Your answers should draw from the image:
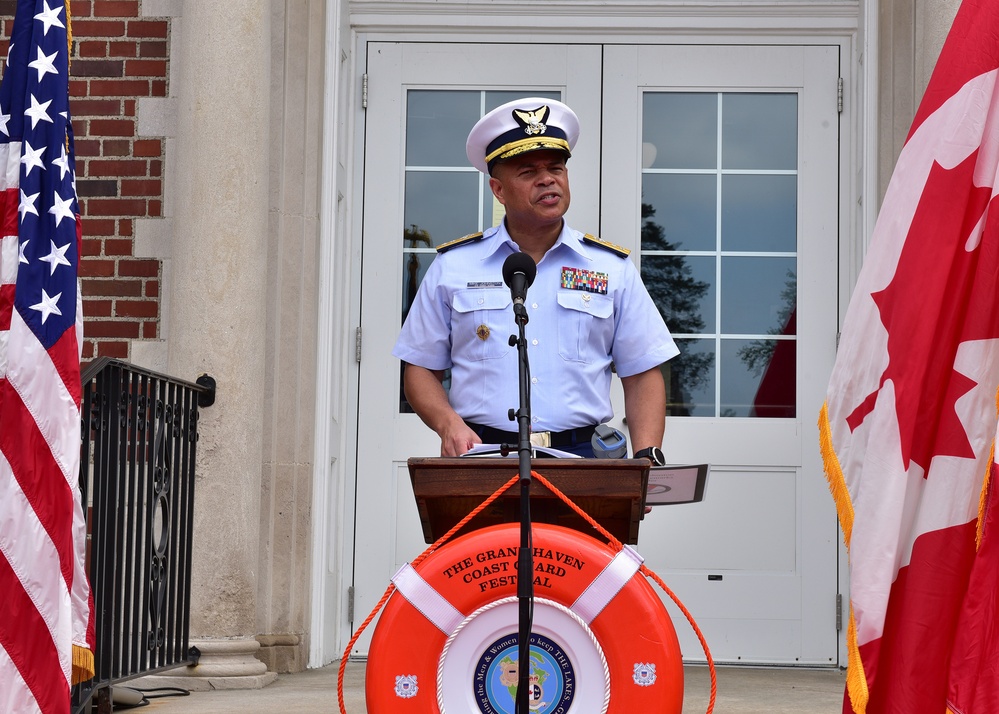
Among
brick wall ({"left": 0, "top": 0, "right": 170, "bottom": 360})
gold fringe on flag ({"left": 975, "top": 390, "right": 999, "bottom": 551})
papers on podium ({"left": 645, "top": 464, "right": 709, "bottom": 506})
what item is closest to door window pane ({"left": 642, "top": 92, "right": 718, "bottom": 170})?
brick wall ({"left": 0, "top": 0, "right": 170, "bottom": 360})

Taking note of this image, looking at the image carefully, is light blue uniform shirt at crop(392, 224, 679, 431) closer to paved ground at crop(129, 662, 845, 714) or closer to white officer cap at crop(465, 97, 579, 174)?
white officer cap at crop(465, 97, 579, 174)

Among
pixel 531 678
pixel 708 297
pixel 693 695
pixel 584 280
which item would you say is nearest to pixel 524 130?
pixel 584 280

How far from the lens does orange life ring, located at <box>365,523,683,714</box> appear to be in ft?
8.10

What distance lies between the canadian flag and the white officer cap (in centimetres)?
84

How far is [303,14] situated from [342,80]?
0.33m

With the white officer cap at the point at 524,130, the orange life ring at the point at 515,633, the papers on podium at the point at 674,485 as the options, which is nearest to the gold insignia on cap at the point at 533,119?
the white officer cap at the point at 524,130

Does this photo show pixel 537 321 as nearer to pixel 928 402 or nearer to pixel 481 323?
pixel 481 323

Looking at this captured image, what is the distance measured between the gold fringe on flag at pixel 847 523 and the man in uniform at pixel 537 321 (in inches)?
18.0

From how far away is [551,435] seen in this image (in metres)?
3.13

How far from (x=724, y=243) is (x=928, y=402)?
297cm

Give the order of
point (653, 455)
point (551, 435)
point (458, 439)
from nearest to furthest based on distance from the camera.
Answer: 1. point (653, 455)
2. point (458, 439)
3. point (551, 435)

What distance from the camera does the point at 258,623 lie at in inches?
197

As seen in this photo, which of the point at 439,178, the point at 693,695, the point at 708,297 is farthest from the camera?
the point at 439,178

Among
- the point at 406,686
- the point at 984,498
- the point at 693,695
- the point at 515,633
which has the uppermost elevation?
the point at 984,498
